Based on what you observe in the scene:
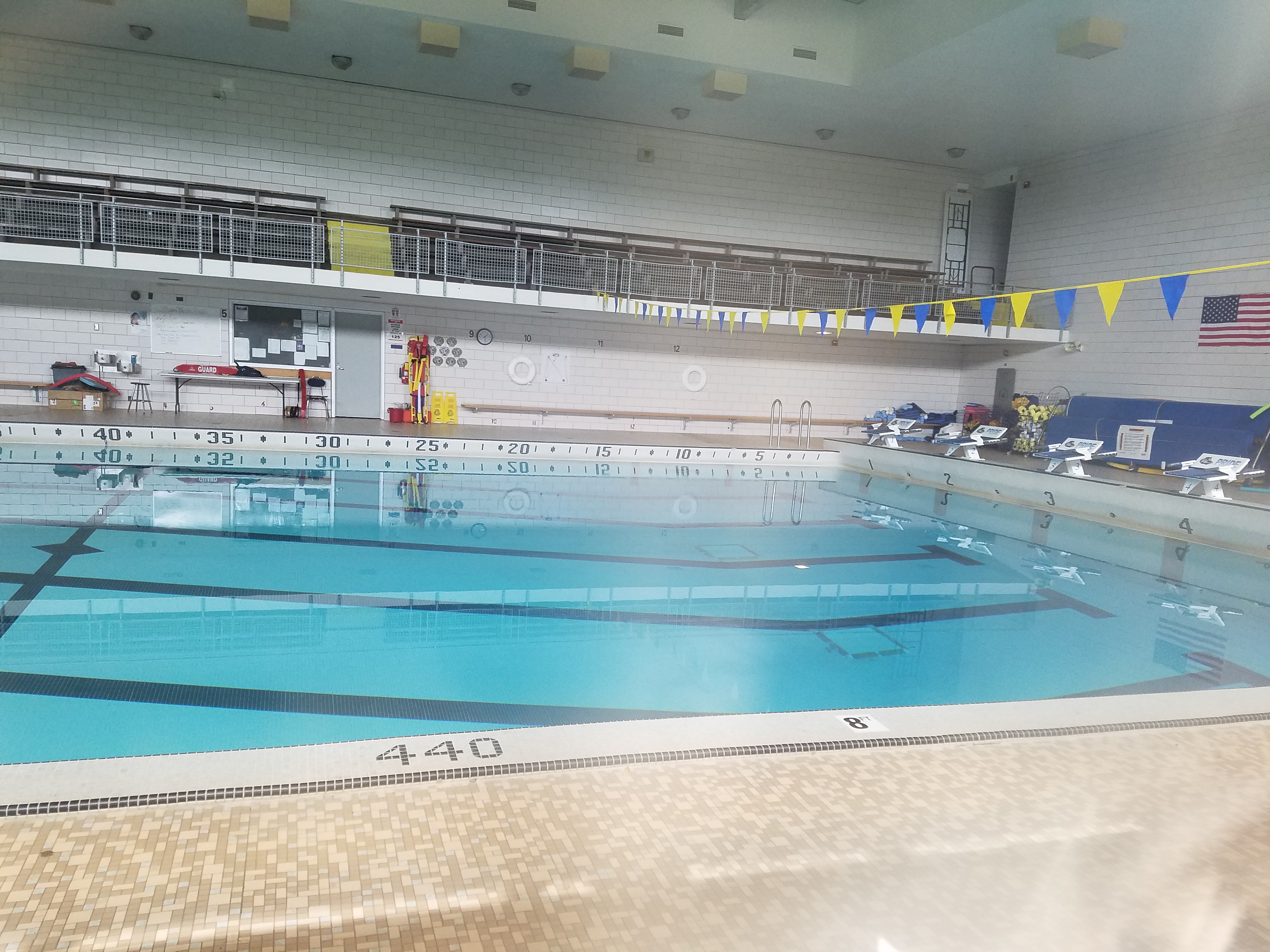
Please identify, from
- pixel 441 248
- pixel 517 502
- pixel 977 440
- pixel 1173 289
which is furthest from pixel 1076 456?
pixel 441 248

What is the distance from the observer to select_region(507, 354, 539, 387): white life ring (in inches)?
493

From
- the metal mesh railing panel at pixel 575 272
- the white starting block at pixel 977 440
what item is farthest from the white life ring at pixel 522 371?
the white starting block at pixel 977 440

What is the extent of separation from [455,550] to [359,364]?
7338 millimetres

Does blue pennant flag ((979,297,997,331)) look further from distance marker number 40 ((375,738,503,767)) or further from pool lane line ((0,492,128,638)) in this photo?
pool lane line ((0,492,128,638))

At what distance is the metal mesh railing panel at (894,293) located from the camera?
12094 millimetres

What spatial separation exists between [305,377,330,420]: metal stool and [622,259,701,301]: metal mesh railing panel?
15.9ft

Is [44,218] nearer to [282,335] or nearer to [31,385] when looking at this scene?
[31,385]

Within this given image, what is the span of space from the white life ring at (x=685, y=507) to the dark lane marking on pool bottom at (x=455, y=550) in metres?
1.59

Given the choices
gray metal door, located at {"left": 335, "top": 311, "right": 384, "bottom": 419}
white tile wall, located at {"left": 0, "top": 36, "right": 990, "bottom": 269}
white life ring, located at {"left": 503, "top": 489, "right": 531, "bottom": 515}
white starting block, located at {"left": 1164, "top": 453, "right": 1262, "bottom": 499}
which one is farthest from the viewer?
→ gray metal door, located at {"left": 335, "top": 311, "right": 384, "bottom": 419}

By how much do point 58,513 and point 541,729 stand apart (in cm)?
540

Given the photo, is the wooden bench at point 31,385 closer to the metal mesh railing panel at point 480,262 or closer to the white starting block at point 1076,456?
the metal mesh railing panel at point 480,262

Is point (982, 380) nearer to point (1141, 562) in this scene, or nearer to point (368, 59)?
point (1141, 562)

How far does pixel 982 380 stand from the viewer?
14164 millimetres

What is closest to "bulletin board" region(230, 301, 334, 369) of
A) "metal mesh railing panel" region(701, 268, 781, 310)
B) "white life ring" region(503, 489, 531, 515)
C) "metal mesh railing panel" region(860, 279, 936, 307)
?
"white life ring" region(503, 489, 531, 515)
